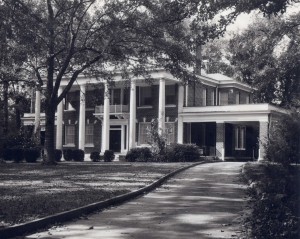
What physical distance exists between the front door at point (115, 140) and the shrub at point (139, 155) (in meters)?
7.14

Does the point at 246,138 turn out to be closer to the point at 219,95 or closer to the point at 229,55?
the point at 219,95

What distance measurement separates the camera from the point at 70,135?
140 feet

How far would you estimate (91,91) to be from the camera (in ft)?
137

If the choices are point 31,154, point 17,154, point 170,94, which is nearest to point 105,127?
point 170,94

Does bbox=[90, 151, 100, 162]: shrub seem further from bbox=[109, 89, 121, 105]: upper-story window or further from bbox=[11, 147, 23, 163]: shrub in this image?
bbox=[109, 89, 121, 105]: upper-story window

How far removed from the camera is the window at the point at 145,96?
1510 inches

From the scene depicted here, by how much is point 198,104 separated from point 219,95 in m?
3.67

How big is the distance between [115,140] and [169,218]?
31182mm

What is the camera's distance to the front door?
132 ft

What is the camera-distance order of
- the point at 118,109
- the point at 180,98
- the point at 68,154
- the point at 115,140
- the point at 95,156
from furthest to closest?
the point at 115,140 < the point at 118,109 < the point at 180,98 < the point at 68,154 < the point at 95,156

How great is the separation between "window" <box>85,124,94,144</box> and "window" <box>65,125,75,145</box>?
149 centimetres

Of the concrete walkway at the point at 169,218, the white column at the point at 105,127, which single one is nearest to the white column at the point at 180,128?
the white column at the point at 105,127

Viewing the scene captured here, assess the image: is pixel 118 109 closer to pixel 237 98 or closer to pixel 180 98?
pixel 180 98

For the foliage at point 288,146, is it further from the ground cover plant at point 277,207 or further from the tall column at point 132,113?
the tall column at point 132,113
